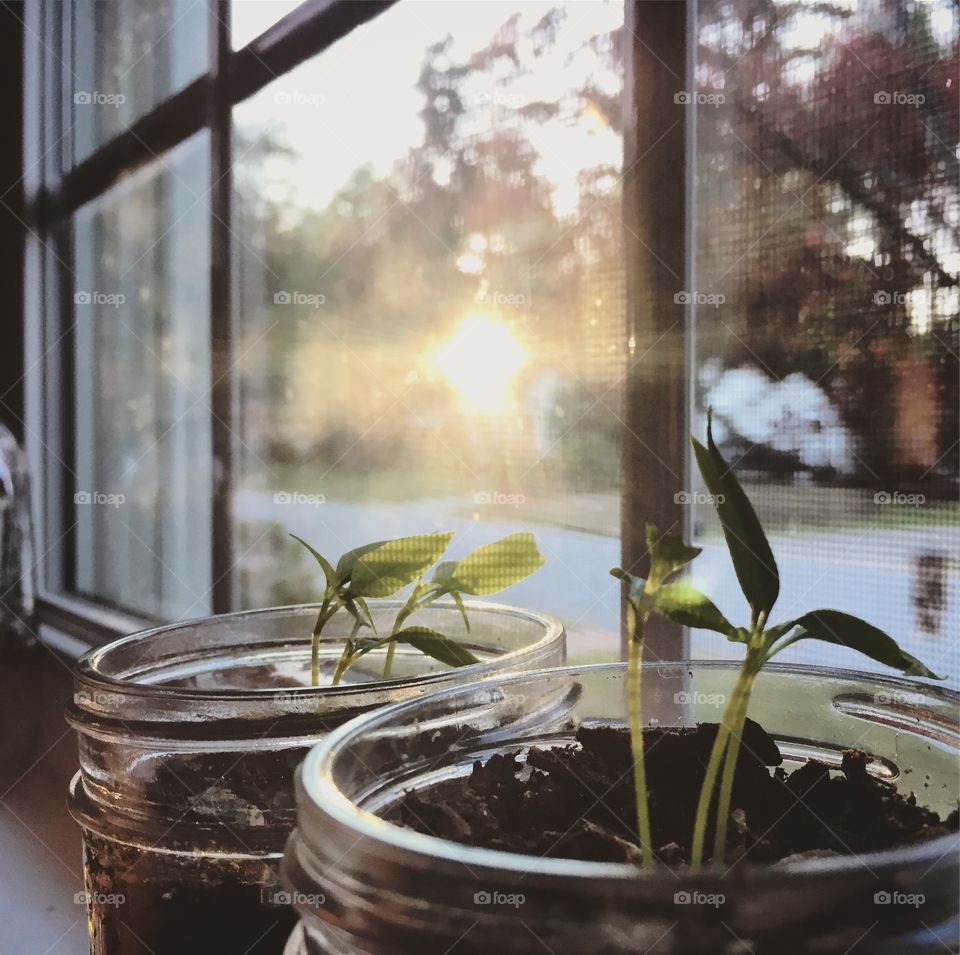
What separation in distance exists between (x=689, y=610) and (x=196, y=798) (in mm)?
271

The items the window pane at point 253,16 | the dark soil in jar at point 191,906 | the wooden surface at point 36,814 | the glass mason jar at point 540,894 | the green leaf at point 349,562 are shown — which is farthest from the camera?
the window pane at point 253,16

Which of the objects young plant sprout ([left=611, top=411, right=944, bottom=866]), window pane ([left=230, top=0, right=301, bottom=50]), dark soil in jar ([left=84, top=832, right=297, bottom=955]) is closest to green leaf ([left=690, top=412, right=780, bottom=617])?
young plant sprout ([left=611, top=411, right=944, bottom=866])

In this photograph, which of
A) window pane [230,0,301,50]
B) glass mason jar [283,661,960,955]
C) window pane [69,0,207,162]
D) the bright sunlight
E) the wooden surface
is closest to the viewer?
glass mason jar [283,661,960,955]

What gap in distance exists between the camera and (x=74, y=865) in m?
0.75

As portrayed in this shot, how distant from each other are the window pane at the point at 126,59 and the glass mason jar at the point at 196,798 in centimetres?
110

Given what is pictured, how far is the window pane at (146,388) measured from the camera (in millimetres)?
1301

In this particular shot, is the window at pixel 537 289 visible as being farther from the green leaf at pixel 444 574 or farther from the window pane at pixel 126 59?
the green leaf at pixel 444 574

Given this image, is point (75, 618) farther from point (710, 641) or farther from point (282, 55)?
point (710, 641)

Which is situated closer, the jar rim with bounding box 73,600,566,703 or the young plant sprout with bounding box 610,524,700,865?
the young plant sprout with bounding box 610,524,700,865

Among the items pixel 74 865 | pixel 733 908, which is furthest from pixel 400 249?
pixel 733 908

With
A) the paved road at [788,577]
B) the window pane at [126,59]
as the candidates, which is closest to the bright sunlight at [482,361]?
the paved road at [788,577]

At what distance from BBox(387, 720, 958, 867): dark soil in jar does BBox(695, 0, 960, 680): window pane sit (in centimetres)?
21

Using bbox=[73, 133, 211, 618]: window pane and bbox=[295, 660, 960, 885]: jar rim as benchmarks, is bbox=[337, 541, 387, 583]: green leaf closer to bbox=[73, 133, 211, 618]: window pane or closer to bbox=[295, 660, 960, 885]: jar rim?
bbox=[295, 660, 960, 885]: jar rim

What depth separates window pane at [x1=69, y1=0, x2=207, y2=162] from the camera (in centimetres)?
129
